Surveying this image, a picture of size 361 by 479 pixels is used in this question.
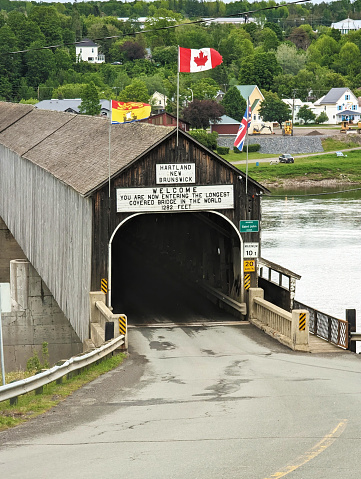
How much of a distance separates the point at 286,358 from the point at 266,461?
9547 mm

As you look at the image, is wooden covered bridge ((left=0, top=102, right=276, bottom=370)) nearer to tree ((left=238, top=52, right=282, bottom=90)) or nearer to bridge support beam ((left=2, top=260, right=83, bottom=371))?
bridge support beam ((left=2, top=260, right=83, bottom=371))

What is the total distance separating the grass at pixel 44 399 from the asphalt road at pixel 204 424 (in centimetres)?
25

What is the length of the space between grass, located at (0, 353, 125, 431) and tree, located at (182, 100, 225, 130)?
4043 inches

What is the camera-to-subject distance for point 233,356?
21.2m

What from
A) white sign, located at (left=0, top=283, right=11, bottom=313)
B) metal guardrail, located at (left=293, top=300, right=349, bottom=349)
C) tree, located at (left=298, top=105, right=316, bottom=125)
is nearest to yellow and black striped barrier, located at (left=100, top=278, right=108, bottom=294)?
metal guardrail, located at (left=293, top=300, right=349, bottom=349)

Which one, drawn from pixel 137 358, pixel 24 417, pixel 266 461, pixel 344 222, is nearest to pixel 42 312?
pixel 137 358

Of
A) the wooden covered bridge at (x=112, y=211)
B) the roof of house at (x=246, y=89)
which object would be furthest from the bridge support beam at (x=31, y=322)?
the roof of house at (x=246, y=89)

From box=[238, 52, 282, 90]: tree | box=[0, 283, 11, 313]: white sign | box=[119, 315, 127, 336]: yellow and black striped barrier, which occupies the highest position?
box=[238, 52, 282, 90]: tree

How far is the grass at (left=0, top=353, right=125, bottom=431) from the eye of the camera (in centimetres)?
1457

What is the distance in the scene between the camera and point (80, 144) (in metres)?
31.7

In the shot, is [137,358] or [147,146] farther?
[147,146]

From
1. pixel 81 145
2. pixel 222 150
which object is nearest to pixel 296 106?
pixel 222 150

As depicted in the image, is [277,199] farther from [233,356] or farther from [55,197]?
[233,356]

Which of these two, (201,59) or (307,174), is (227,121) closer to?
(307,174)
